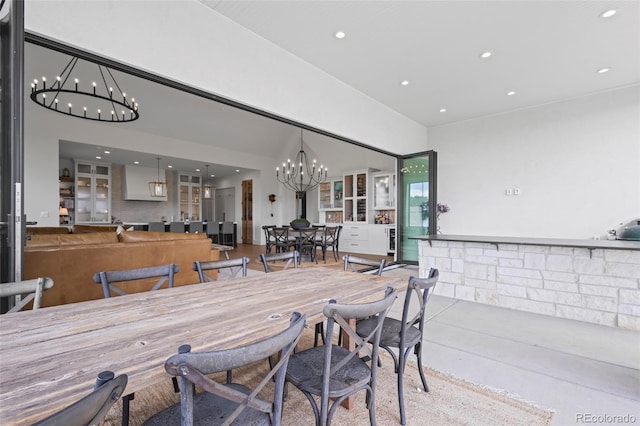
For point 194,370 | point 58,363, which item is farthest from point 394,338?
point 58,363

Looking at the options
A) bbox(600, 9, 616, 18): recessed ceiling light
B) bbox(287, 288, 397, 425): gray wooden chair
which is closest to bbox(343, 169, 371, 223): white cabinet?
bbox(600, 9, 616, 18): recessed ceiling light

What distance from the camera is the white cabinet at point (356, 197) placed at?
837 centimetres

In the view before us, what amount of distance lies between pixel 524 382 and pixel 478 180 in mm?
4620

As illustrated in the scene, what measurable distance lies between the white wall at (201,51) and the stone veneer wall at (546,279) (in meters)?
2.52

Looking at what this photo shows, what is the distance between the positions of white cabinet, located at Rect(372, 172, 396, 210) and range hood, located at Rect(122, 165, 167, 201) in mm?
7110

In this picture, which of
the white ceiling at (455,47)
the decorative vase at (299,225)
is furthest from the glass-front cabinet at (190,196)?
the decorative vase at (299,225)

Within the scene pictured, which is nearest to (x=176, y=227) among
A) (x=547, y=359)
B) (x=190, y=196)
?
(x=190, y=196)

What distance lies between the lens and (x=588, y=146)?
15.6 ft

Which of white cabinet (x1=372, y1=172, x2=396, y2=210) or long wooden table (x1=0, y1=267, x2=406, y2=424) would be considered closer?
long wooden table (x1=0, y1=267, x2=406, y2=424)

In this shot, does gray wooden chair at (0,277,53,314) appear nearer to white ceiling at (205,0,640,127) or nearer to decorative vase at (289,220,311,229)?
white ceiling at (205,0,640,127)

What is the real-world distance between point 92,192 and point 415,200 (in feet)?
29.6

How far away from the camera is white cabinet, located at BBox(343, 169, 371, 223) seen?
837 centimetres

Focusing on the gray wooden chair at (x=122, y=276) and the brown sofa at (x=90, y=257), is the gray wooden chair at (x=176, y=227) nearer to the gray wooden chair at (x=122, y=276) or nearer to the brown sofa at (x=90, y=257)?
the brown sofa at (x=90, y=257)

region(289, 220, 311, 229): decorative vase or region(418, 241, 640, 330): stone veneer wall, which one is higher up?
region(289, 220, 311, 229): decorative vase
